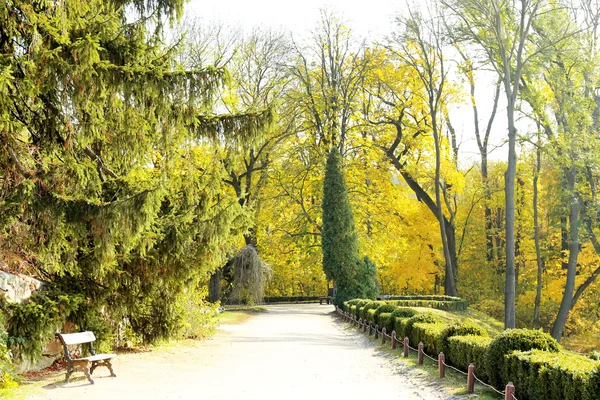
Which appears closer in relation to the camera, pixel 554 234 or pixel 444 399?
pixel 444 399

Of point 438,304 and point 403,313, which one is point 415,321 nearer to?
point 403,313

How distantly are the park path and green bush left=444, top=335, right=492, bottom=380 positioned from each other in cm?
78

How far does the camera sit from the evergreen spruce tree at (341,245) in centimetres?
3338

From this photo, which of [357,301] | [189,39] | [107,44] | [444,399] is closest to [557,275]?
[357,301]

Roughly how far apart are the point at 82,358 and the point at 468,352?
6.53 meters

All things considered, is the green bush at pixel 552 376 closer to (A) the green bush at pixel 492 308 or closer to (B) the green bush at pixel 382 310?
(B) the green bush at pixel 382 310

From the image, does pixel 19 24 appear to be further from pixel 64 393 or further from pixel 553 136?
pixel 553 136

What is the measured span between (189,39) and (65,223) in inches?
1050

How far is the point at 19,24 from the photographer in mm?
10523

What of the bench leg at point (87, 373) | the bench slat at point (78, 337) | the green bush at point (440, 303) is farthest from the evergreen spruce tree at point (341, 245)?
the bench leg at point (87, 373)

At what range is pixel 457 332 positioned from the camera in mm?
12617

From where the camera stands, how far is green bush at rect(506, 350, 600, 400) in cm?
735

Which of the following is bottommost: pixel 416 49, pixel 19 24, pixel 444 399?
pixel 444 399

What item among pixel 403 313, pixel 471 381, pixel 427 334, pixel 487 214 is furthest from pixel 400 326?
pixel 487 214
